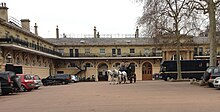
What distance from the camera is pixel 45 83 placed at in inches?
1874

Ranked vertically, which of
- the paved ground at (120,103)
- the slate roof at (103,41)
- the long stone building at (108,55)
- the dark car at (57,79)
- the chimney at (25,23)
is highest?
the chimney at (25,23)

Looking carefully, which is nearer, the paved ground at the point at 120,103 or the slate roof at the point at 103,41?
the paved ground at the point at 120,103

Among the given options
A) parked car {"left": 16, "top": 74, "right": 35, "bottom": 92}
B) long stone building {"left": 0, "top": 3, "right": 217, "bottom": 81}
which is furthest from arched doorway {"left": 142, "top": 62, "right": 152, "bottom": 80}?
parked car {"left": 16, "top": 74, "right": 35, "bottom": 92}

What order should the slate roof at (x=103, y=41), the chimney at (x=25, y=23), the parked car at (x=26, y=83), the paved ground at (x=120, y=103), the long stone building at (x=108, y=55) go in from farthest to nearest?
the slate roof at (x=103, y=41)
the long stone building at (x=108, y=55)
the chimney at (x=25, y=23)
the parked car at (x=26, y=83)
the paved ground at (x=120, y=103)

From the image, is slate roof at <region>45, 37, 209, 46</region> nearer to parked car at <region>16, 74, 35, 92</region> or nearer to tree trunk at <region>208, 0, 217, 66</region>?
tree trunk at <region>208, 0, 217, 66</region>

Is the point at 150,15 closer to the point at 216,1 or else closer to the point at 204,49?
the point at 216,1

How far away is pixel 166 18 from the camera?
39250 mm

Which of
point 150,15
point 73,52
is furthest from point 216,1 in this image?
point 73,52

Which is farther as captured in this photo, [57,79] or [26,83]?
[57,79]

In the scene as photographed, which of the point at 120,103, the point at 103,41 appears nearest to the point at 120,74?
the point at 120,103

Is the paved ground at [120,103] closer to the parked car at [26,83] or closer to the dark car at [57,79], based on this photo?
the parked car at [26,83]

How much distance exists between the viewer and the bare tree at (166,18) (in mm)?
33406

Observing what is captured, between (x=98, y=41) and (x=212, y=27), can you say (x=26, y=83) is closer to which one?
(x=212, y=27)

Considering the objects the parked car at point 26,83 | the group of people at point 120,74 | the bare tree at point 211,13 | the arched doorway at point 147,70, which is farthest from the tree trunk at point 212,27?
the arched doorway at point 147,70
